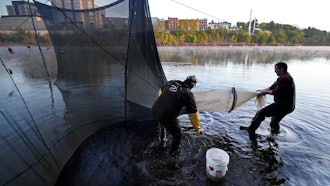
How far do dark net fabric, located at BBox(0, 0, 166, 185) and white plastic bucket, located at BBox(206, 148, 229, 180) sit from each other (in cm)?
247

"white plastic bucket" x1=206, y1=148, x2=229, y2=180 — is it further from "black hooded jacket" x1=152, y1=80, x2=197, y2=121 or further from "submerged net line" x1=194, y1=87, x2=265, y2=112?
"submerged net line" x1=194, y1=87, x2=265, y2=112

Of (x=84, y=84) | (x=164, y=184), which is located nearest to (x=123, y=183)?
(x=164, y=184)

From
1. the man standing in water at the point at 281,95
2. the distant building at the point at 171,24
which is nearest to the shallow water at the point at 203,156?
the man standing in water at the point at 281,95

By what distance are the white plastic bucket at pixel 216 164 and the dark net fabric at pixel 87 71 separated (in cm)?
247

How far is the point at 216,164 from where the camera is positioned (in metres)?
3.34

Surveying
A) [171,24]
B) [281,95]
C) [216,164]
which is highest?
[171,24]

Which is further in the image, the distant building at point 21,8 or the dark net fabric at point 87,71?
the dark net fabric at point 87,71

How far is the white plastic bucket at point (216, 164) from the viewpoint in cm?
336

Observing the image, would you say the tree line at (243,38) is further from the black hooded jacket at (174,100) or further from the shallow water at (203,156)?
the black hooded jacket at (174,100)

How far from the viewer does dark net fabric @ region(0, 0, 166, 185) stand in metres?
3.97

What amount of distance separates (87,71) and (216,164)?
355 centimetres

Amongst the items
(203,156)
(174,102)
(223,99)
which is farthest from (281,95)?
(174,102)

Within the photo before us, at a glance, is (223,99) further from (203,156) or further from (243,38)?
(243,38)

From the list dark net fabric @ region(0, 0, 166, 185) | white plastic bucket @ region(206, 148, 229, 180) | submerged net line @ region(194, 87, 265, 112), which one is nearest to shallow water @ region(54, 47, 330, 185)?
white plastic bucket @ region(206, 148, 229, 180)
